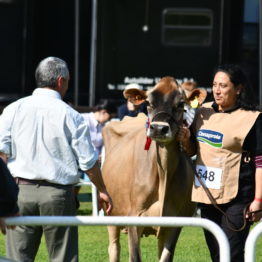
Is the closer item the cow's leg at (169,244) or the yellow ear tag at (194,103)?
the yellow ear tag at (194,103)

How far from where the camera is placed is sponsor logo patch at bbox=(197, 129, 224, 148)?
23.5 ft

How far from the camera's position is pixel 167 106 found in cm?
828

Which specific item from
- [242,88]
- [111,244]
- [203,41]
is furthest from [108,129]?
[203,41]

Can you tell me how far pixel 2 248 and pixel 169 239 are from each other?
2.30 meters

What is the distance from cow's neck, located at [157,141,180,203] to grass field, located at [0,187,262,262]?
1.29 m

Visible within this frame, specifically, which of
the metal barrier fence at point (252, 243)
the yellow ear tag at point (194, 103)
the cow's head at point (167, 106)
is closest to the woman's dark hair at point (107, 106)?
the cow's head at point (167, 106)

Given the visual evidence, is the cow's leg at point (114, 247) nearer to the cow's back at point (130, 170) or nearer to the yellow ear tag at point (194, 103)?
the cow's back at point (130, 170)

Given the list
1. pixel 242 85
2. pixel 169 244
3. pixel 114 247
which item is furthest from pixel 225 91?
pixel 114 247

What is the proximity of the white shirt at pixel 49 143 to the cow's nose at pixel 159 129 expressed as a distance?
1.20 m

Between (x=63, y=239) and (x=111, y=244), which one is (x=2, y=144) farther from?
(x=111, y=244)

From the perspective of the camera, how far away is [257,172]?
702 centimetres

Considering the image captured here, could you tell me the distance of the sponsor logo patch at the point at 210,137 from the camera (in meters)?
7.17

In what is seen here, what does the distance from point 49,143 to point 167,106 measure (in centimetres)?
173

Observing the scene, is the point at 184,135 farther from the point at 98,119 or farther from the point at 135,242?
the point at 98,119
